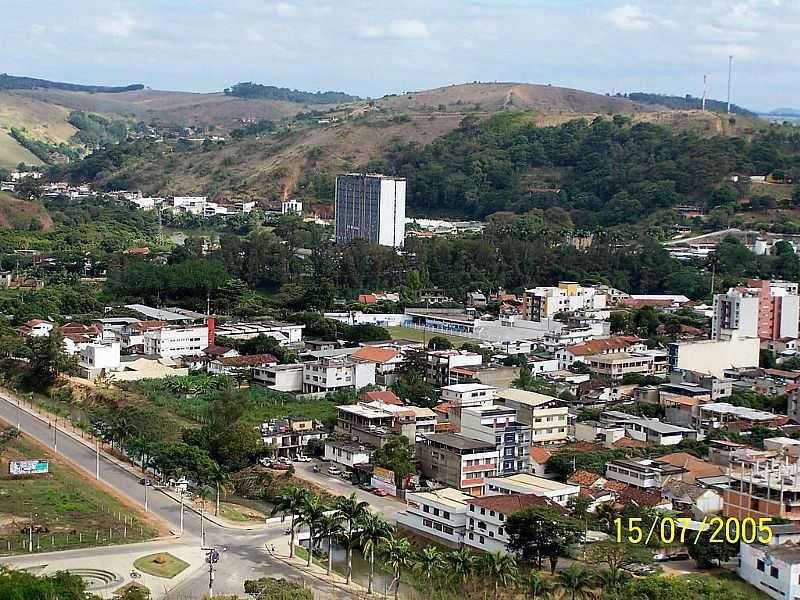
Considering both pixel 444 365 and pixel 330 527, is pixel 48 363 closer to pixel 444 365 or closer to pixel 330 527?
pixel 444 365

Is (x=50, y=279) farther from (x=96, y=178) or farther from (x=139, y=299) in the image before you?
(x=96, y=178)

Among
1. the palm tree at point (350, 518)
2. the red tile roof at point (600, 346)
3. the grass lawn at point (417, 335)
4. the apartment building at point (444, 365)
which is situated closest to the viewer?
the palm tree at point (350, 518)

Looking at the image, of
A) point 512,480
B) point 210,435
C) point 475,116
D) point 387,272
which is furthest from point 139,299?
point 475,116

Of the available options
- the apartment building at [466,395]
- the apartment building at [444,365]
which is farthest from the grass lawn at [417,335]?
the apartment building at [466,395]

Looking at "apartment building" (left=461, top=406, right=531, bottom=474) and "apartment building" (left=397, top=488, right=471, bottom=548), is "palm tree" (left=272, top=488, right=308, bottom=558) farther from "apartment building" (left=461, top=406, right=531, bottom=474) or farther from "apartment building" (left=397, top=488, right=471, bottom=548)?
"apartment building" (left=461, top=406, right=531, bottom=474)

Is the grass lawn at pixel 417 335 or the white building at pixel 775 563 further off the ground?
the grass lawn at pixel 417 335

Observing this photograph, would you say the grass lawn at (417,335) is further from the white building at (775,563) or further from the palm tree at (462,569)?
the palm tree at (462,569)
